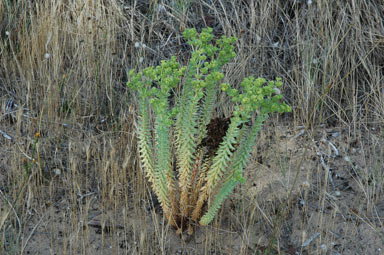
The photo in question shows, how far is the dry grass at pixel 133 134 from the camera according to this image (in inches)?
109

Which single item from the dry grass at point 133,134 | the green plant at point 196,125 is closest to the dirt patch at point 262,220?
the dry grass at point 133,134

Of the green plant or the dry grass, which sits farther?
the dry grass

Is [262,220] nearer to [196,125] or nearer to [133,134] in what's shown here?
[196,125]

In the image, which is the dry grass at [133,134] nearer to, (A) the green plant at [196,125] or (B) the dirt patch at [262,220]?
(B) the dirt patch at [262,220]

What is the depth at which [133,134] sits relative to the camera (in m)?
3.06

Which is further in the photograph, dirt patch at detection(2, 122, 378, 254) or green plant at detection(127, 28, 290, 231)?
dirt patch at detection(2, 122, 378, 254)

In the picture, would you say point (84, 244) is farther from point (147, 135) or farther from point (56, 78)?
point (56, 78)

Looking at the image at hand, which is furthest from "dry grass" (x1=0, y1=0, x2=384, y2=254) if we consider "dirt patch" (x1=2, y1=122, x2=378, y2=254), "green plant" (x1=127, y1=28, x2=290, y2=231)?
"green plant" (x1=127, y1=28, x2=290, y2=231)

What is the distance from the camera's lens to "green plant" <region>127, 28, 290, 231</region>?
2.32 meters

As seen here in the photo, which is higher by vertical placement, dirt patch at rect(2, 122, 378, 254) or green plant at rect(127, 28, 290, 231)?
green plant at rect(127, 28, 290, 231)

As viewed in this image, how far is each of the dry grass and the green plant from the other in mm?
165

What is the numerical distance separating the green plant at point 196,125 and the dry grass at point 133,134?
165 mm

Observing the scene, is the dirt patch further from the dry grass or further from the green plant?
the green plant

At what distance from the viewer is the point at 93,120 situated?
371cm
